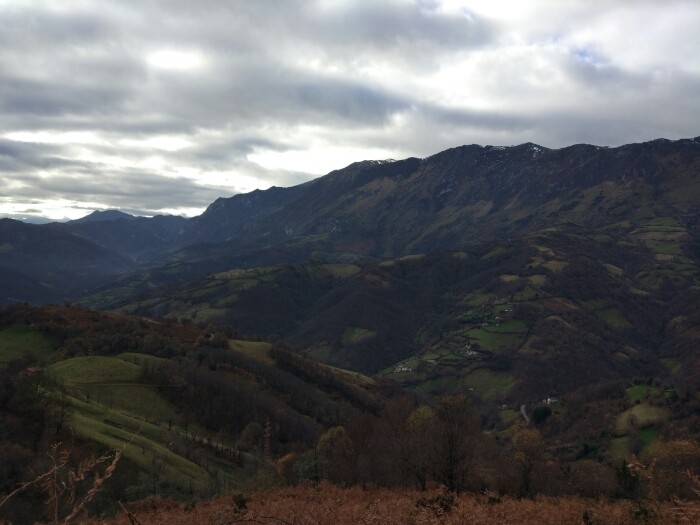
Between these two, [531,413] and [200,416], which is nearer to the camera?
[200,416]

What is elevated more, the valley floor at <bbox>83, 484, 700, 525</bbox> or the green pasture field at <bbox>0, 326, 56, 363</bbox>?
the valley floor at <bbox>83, 484, 700, 525</bbox>

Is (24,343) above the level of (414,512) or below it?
below

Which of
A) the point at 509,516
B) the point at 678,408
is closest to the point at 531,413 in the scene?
the point at 678,408

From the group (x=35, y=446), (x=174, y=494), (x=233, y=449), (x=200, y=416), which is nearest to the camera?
(x=174, y=494)

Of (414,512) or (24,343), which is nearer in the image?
(414,512)

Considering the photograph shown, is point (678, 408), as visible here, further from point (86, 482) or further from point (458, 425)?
point (86, 482)

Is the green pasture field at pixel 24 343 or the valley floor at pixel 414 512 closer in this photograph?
the valley floor at pixel 414 512

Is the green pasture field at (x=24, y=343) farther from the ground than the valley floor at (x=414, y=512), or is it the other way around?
the valley floor at (x=414, y=512)

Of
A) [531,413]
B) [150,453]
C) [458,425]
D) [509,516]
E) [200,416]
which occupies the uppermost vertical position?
[509,516]

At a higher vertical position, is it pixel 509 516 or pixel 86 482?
pixel 509 516

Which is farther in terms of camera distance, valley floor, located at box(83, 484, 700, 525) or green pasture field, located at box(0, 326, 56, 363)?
green pasture field, located at box(0, 326, 56, 363)

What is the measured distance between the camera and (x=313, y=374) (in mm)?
171750

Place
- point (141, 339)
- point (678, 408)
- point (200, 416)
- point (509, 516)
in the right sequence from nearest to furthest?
point (509, 516), point (200, 416), point (678, 408), point (141, 339)

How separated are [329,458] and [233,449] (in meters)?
44.7
